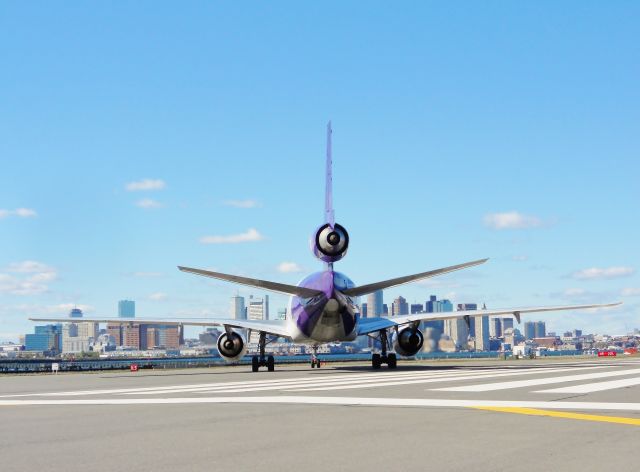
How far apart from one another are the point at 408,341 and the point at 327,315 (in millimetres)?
6340

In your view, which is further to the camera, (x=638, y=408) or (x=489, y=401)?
(x=489, y=401)

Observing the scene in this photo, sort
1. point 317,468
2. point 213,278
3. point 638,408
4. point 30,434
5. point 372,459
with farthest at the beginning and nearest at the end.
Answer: point 213,278 < point 638,408 < point 30,434 < point 372,459 < point 317,468

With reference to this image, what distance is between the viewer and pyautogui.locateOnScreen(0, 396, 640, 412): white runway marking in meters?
15.5

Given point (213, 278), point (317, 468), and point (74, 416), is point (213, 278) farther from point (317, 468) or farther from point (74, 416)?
point (317, 468)

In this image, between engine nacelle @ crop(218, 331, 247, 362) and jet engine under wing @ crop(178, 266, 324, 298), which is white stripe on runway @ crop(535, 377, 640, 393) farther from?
engine nacelle @ crop(218, 331, 247, 362)

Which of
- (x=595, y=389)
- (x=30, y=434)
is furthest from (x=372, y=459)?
(x=595, y=389)

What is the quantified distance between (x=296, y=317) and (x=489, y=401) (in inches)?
918

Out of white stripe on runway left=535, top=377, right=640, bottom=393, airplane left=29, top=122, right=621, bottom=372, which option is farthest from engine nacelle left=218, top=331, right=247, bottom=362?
white stripe on runway left=535, top=377, right=640, bottom=393

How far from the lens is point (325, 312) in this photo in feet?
121

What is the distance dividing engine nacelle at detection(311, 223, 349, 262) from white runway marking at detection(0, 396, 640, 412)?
17.1 metres

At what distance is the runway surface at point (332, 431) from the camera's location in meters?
9.16

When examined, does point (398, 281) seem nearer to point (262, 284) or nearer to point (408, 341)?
point (262, 284)

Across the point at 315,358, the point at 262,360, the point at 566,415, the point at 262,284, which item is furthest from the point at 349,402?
the point at 315,358

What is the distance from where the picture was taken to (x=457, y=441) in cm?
1062
